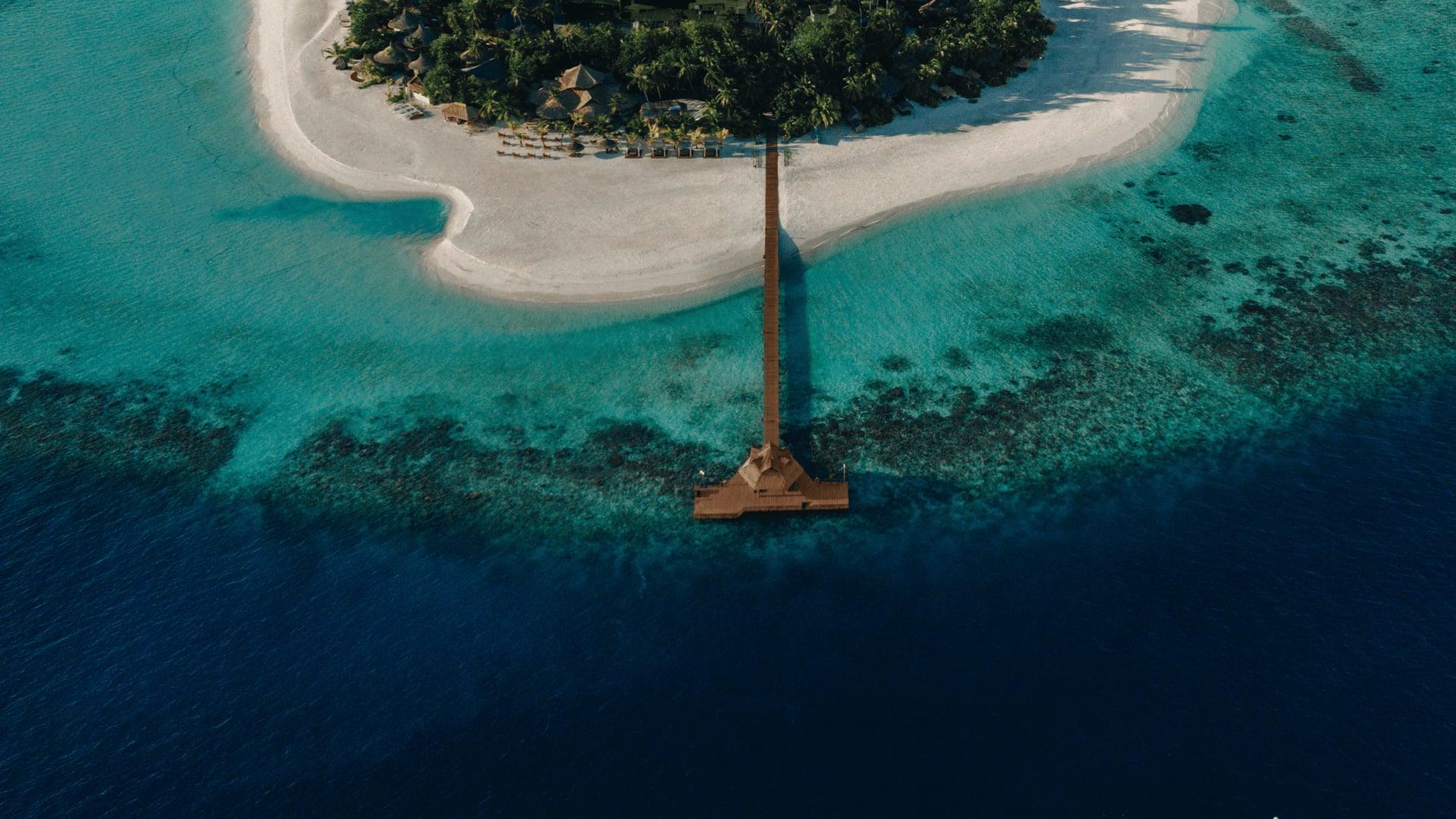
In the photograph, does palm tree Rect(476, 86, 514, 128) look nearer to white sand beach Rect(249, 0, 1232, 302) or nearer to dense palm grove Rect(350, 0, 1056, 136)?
dense palm grove Rect(350, 0, 1056, 136)

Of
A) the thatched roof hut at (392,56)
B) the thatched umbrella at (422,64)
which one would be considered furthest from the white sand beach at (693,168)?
the thatched umbrella at (422,64)

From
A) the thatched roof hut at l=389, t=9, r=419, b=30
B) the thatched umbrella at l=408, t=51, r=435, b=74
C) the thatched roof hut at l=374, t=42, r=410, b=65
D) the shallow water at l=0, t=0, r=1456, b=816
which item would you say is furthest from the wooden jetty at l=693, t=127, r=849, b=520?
the thatched roof hut at l=389, t=9, r=419, b=30

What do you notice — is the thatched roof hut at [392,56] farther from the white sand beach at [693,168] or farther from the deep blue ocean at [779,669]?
the deep blue ocean at [779,669]

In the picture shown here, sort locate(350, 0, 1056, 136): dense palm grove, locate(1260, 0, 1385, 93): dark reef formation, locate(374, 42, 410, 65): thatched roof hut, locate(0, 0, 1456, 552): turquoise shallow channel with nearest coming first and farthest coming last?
locate(0, 0, 1456, 552): turquoise shallow channel < locate(350, 0, 1056, 136): dense palm grove < locate(374, 42, 410, 65): thatched roof hut < locate(1260, 0, 1385, 93): dark reef formation

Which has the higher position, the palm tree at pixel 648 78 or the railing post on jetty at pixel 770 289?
the palm tree at pixel 648 78

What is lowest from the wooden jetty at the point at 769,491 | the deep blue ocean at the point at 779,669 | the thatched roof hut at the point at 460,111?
the deep blue ocean at the point at 779,669

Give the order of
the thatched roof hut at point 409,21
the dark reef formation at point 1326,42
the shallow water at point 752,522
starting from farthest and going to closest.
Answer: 1. the dark reef formation at point 1326,42
2. the thatched roof hut at point 409,21
3. the shallow water at point 752,522

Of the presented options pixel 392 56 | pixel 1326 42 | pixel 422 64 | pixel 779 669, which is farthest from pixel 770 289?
pixel 1326 42

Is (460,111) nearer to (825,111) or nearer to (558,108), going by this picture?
(558,108)
